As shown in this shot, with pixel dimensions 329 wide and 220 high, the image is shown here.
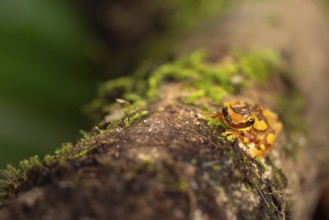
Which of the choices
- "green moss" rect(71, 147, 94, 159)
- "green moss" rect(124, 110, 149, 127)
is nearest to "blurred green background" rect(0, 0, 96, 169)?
"green moss" rect(124, 110, 149, 127)

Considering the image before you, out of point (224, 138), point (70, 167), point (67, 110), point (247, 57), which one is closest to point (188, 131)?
point (224, 138)

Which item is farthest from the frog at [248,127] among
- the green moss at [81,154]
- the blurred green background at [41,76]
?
the blurred green background at [41,76]

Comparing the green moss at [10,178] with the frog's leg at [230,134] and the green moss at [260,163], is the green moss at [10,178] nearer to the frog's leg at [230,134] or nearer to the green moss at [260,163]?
the frog's leg at [230,134]

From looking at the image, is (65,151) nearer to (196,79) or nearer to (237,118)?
(237,118)

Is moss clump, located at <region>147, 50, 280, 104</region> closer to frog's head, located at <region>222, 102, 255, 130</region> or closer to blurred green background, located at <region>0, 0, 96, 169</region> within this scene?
frog's head, located at <region>222, 102, 255, 130</region>

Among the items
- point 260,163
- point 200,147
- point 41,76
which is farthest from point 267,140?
point 41,76

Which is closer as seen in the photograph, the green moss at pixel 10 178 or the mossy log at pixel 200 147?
the mossy log at pixel 200 147
